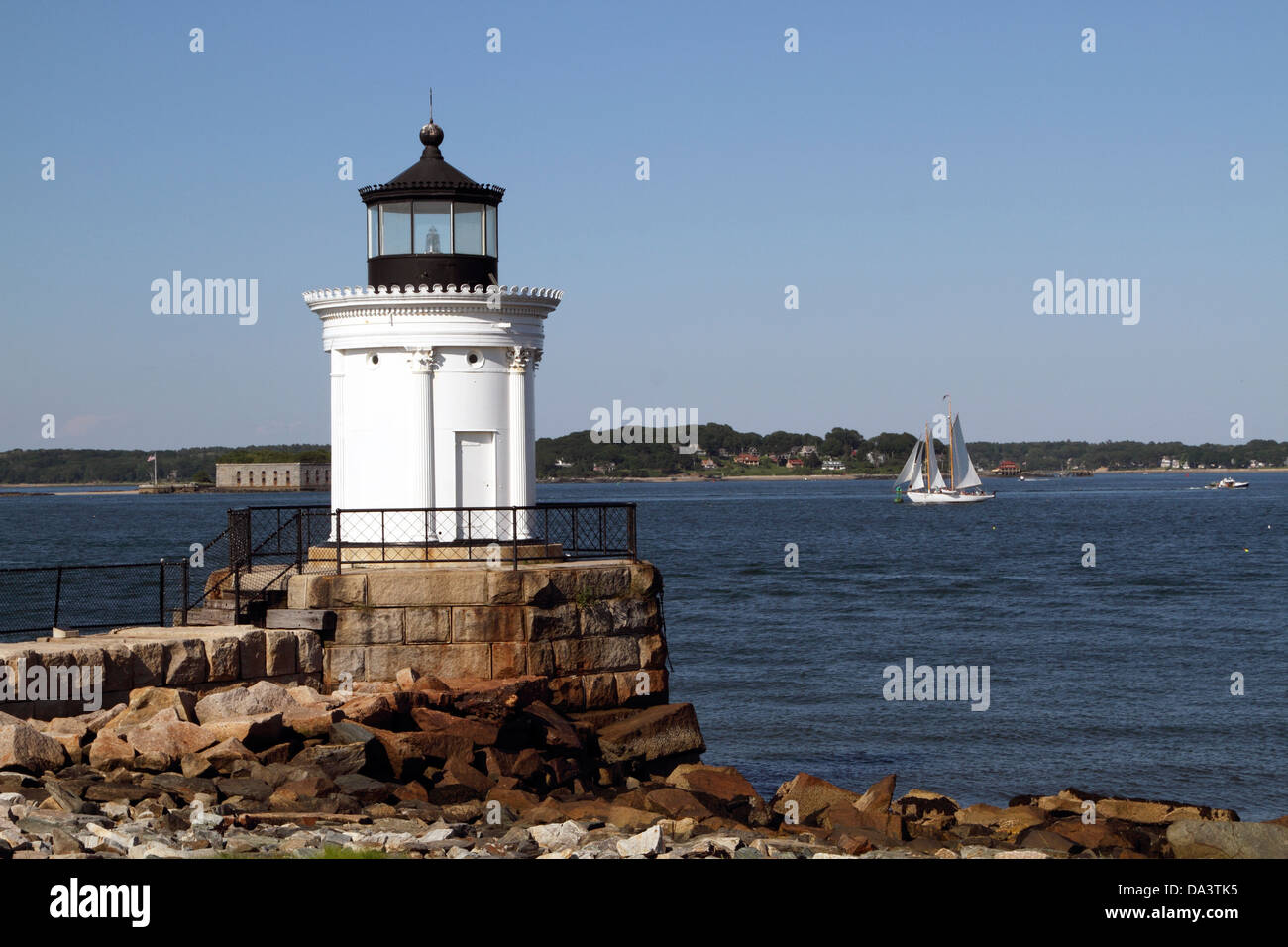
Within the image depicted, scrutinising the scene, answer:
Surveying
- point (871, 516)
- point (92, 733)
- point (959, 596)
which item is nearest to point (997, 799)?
point (92, 733)

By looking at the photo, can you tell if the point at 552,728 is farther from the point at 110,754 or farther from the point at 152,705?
the point at 110,754

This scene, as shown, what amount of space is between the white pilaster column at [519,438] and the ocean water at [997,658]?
553 cm

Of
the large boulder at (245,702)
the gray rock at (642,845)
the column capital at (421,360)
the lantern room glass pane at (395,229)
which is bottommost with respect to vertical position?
the gray rock at (642,845)

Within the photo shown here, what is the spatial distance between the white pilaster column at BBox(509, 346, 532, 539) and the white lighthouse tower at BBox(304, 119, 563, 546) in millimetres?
12

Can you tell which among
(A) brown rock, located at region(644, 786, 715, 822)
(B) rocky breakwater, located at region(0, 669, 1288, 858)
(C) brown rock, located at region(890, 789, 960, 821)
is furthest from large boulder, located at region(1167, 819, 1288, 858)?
(A) brown rock, located at region(644, 786, 715, 822)

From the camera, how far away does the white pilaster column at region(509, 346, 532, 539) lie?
17875 mm

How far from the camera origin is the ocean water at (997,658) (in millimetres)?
21922

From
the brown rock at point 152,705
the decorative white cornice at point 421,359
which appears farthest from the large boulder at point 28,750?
the decorative white cornice at point 421,359

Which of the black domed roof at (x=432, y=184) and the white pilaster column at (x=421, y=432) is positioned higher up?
the black domed roof at (x=432, y=184)

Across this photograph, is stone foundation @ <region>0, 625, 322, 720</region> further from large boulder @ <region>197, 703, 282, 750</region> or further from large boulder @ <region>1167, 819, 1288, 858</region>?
large boulder @ <region>1167, 819, 1288, 858</region>

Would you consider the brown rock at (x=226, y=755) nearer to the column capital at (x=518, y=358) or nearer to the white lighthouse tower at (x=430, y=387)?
the white lighthouse tower at (x=430, y=387)

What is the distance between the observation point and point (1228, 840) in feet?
43.3

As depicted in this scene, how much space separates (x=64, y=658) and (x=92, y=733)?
112 centimetres

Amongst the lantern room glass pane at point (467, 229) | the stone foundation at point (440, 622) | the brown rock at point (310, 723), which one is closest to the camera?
the brown rock at point (310, 723)
